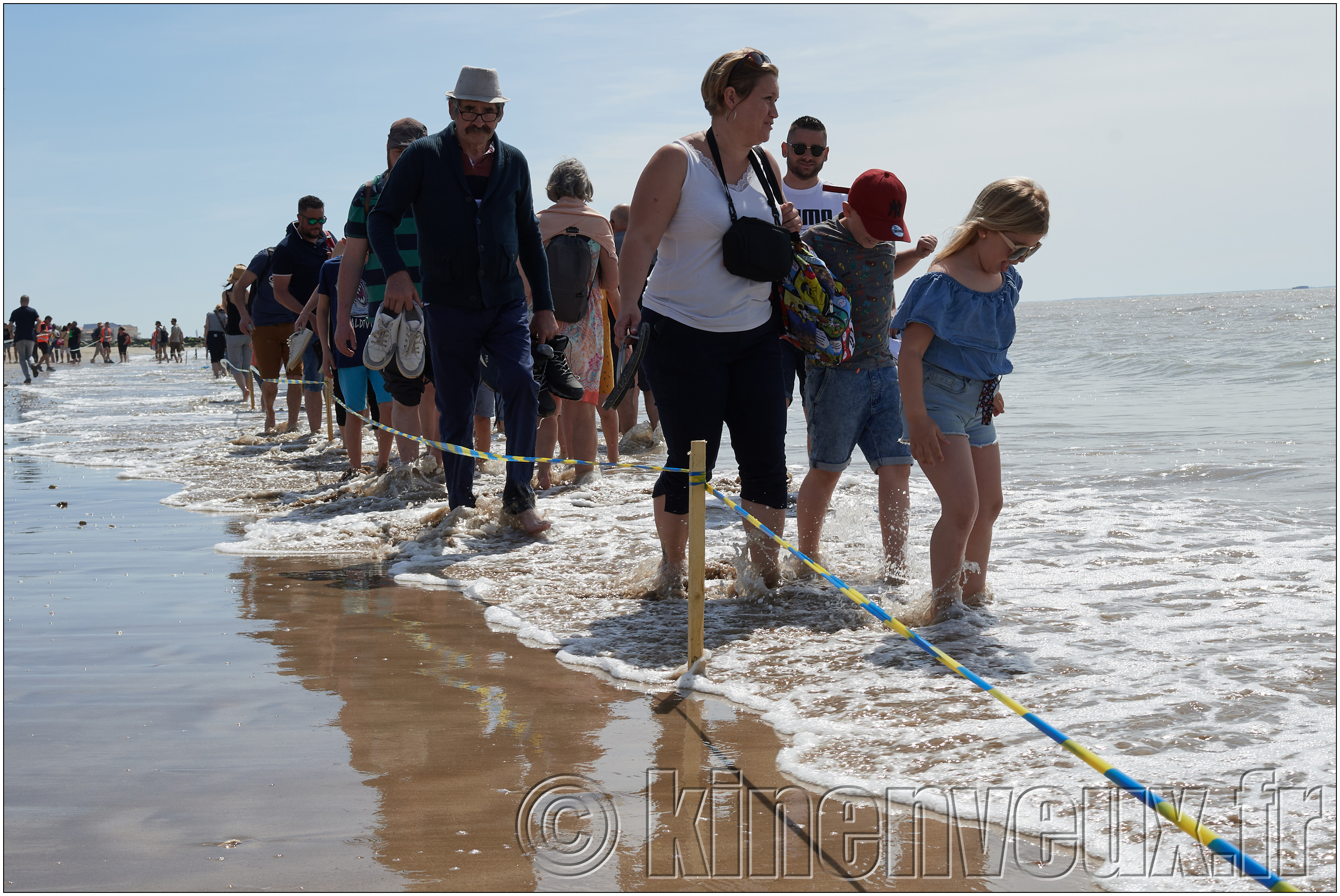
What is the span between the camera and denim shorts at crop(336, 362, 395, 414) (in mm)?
8156

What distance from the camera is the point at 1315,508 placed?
6719 mm

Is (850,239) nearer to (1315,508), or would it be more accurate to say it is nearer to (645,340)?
(645,340)

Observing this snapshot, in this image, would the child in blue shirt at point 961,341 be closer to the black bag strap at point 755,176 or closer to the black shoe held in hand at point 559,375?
the black bag strap at point 755,176

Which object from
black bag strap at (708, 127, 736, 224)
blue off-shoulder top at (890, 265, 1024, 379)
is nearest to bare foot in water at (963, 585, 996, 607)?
blue off-shoulder top at (890, 265, 1024, 379)

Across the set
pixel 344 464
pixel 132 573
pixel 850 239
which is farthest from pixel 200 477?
pixel 850 239

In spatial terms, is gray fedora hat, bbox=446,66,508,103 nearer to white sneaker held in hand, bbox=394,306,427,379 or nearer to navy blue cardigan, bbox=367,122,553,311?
navy blue cardigan, bbox=367,122,553,311

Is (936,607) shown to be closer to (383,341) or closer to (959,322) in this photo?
(959,322)

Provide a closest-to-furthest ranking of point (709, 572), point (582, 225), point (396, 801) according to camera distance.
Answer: point (396, 801)
point (709, 572)
point (582, 225)

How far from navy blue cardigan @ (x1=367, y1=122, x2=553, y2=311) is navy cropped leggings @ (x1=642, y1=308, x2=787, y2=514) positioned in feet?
5.13

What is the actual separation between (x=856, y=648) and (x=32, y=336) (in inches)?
1401

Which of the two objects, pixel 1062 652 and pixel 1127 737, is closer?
pixel 1127 737

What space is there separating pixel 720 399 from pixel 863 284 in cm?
87

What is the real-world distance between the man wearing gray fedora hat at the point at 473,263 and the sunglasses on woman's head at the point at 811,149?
1.37 metres

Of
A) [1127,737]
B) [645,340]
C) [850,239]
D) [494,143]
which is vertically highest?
[494,143]
